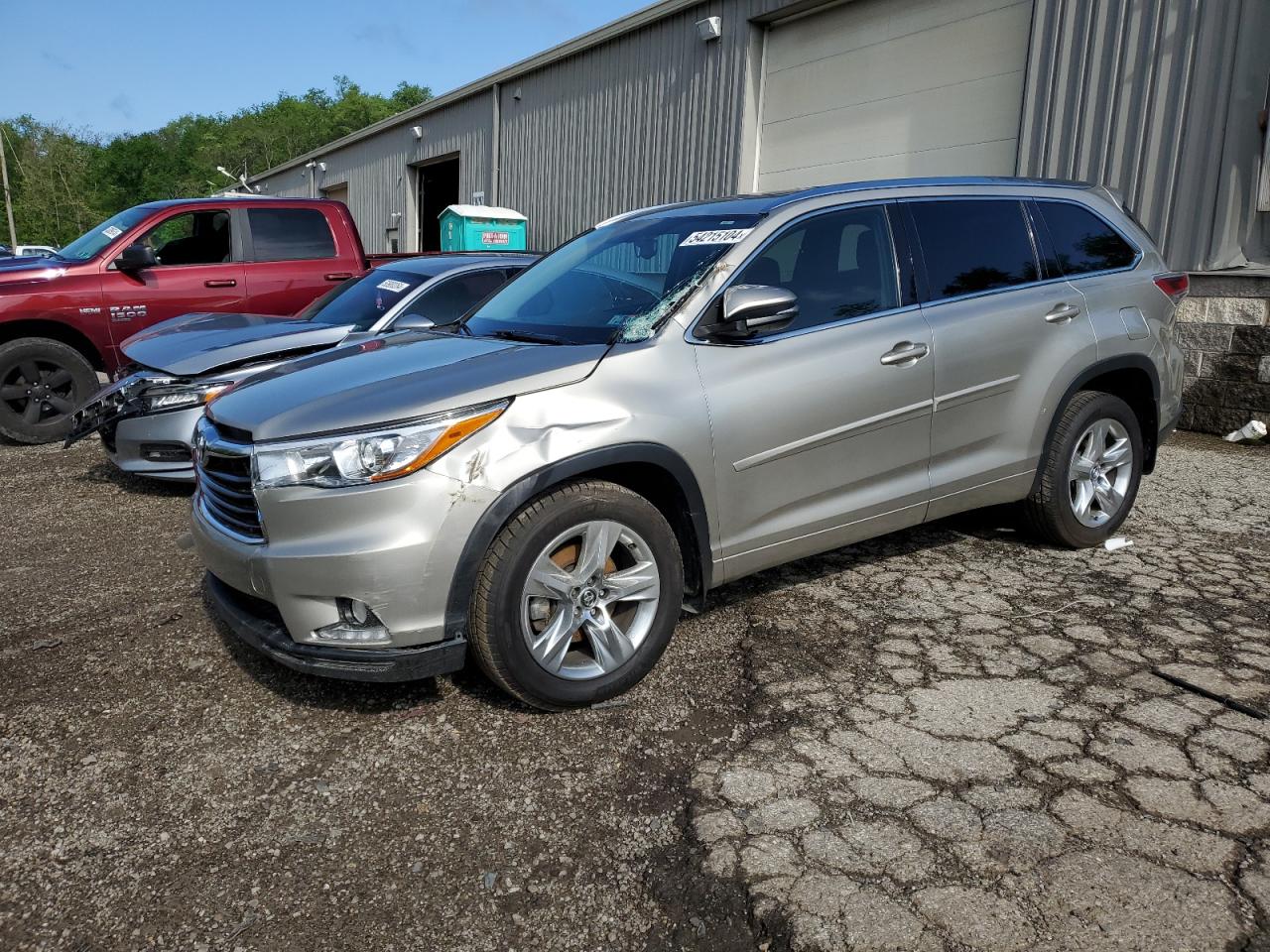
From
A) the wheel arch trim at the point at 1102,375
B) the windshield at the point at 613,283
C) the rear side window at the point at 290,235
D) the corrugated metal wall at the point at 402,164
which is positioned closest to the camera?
the windshield at the point at 613,283

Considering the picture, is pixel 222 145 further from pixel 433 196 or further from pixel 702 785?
pixel 702 785

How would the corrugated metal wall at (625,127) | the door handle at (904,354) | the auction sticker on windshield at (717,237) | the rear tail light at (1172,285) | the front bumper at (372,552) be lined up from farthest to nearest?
1. the corrugated metal wall at (625,127)
2. the rear tail light at (1172,285)
3. the door handle at (904,354)
4. the auction sticker on windshield at (717,237)
5. the front bumper at (372,552)

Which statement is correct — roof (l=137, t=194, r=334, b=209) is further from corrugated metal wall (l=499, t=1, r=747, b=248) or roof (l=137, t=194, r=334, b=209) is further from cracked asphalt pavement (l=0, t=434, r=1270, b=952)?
corrugated metal wall (l=499, t=1, r=747, b=248)

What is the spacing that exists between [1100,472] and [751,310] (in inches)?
95.6

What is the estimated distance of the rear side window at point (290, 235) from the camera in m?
8.09

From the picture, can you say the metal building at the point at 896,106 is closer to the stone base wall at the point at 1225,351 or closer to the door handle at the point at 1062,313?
the stone base wall at the point at 1225,351

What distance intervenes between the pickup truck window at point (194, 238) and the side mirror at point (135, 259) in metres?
0.38

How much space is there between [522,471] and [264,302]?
6015 millimetres

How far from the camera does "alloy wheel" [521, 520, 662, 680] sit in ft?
9.79

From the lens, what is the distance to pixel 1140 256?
4.70 metres

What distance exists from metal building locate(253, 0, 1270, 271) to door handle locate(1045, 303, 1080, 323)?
4.38 m

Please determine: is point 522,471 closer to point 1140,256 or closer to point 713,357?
point 713,357

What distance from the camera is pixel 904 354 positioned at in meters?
3.71

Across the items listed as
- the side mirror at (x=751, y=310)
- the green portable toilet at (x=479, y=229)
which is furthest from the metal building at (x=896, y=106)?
the side mirror at (x=751, y=310)
